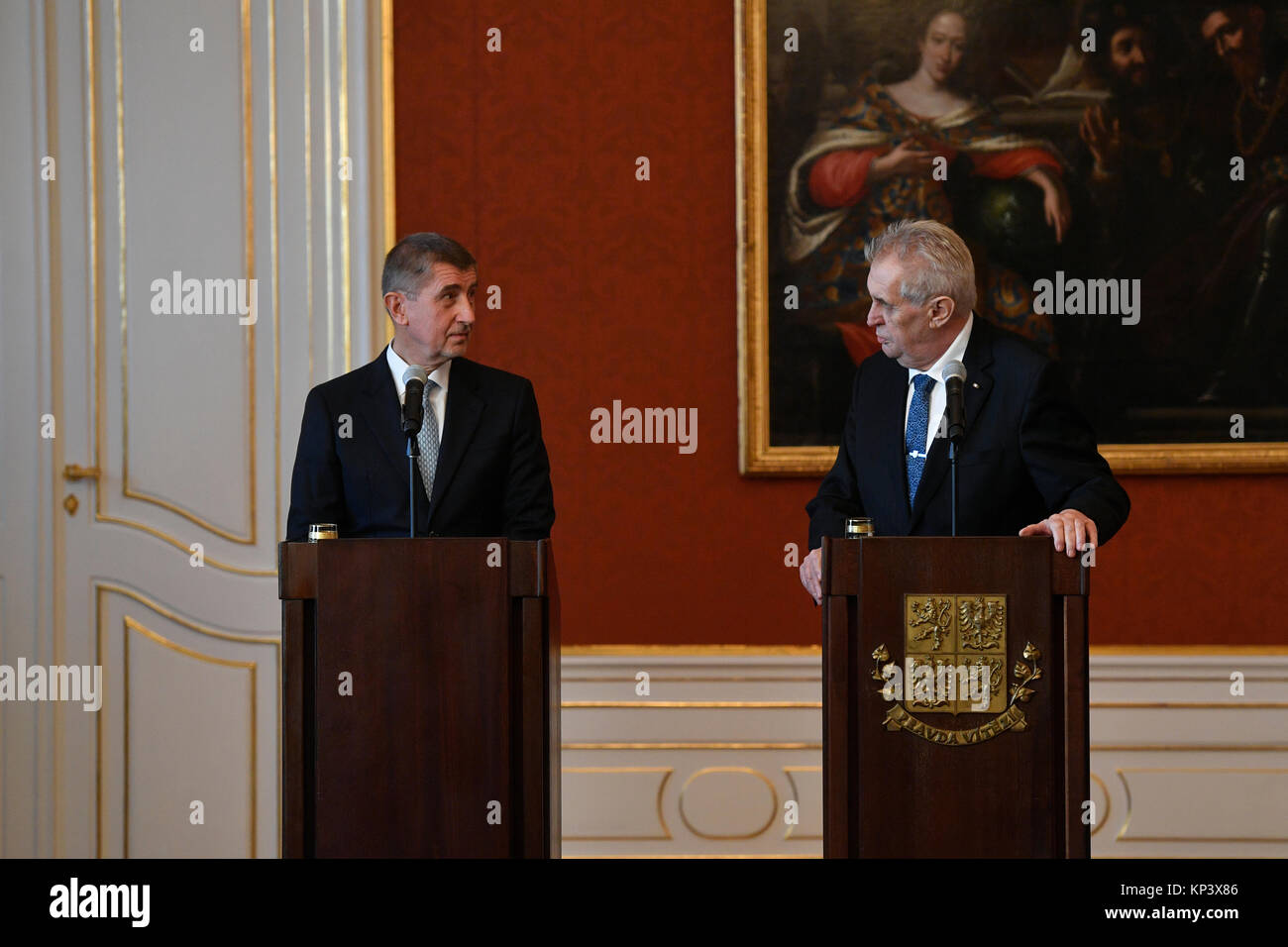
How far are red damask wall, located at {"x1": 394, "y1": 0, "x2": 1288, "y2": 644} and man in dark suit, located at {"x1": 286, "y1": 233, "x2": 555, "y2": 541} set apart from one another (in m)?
1.44

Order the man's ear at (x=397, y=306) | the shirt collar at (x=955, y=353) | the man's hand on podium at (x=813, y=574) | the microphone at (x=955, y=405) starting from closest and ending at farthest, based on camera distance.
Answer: the microphone at (x=955, y=405)
the man's hand on podium at (x=813, y=574)
the shirt collar at (x=955, y=353)
the man's ear at (x=397, y=306)

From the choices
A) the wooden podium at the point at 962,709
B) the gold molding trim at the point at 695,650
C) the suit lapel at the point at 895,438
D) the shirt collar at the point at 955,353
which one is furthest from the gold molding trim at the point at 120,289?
the wooden podium at the point at 962,709

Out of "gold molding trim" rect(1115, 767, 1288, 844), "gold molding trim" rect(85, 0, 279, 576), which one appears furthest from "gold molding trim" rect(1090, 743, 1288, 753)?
"gold molding trim" rect(85, 0, 279, 576)

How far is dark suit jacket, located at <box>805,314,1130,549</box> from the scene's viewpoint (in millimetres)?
2936

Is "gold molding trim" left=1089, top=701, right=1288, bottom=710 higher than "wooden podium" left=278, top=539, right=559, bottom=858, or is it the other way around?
"wooden podium" left=278, top=539, right=559, bottom=858

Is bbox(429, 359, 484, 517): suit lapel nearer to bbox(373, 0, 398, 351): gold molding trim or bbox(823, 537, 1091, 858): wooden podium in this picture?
bbox(823, 537, 1091, 858): wooden podium

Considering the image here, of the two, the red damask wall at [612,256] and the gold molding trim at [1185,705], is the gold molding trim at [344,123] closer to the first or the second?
the red damask wall at [612,256]

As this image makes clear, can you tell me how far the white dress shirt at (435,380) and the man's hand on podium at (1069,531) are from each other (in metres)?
1.34

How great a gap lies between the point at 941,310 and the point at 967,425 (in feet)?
0.91

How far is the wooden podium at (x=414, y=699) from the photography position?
254cm

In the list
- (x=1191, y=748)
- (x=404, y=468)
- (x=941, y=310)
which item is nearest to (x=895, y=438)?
(x=941, y=310)

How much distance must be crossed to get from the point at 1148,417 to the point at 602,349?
1.82m

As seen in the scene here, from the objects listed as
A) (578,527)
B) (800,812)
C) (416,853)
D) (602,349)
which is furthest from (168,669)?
(416,853)

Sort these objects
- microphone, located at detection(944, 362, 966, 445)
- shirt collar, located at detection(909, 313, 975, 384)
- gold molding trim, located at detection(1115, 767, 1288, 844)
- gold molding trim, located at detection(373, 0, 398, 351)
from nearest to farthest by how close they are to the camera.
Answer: microphone, located at detection(944, 362, 966, 445) < shirt collar, located at detection(909, 313, 975, 384) < gold molding trim, located at detection(1115, 767, 1288, 844) < gold molding trim, located at detection(373, 0, 398, 351)
